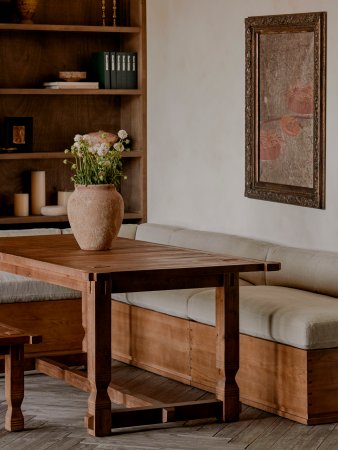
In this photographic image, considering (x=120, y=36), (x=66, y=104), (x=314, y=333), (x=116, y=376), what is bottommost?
(x=116, y=376)

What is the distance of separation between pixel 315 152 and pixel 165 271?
1611mm

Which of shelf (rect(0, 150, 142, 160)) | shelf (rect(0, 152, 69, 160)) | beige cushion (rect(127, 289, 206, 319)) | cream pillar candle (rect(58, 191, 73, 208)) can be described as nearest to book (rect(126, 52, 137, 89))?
shelf (rect(0, 150, 142, 160))

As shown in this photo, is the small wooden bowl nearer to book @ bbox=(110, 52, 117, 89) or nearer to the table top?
book @ bbox=(110, 52, 117, 89)

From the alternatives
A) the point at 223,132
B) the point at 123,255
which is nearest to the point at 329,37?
the point at 223,132

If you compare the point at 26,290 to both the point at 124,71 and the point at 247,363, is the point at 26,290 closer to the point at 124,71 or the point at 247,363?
the point at 247,363

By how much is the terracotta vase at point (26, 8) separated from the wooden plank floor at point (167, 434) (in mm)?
2877

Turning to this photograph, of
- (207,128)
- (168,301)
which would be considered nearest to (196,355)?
(168,301)

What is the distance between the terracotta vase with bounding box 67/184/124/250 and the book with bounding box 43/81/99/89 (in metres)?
2.06

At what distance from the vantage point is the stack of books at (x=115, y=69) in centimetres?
746

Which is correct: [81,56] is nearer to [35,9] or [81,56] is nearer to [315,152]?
[35,9]

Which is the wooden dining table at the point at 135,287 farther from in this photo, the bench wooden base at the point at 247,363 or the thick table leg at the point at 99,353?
the bench wooden base at the point at 247,363

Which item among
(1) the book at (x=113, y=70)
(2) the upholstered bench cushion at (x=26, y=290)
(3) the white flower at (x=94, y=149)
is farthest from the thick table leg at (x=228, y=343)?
(1) the book at (x=113, y=70)

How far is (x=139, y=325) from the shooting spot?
6199 mm

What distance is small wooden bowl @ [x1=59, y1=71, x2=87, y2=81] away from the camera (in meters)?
7.34
